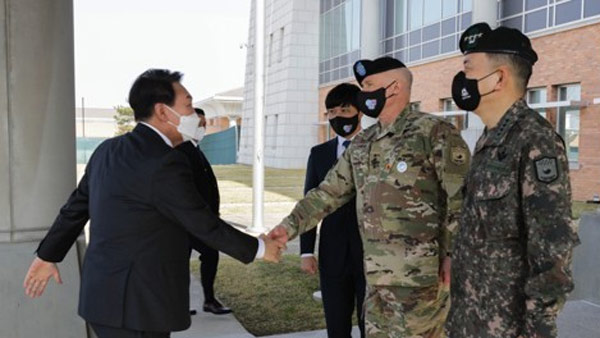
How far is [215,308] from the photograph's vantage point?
5.54 m

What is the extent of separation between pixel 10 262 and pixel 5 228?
280 mm

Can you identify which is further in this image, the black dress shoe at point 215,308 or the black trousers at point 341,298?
the black dress shoe at point 215,308

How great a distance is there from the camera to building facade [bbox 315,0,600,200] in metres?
16.1

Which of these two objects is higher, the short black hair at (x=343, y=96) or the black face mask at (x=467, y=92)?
the short black hair at (x=343, y=96)

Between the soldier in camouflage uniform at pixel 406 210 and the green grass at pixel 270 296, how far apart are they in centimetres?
239

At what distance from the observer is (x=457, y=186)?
2.67 m

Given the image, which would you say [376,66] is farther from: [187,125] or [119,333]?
[119,333]

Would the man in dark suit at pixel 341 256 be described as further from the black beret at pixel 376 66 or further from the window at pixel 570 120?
the window at pixel 570 120

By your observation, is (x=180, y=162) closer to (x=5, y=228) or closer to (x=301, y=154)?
(x=5, y=228)

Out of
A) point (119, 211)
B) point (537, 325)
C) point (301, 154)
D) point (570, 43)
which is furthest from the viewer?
point (301, 154)

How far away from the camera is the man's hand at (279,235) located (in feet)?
10.1

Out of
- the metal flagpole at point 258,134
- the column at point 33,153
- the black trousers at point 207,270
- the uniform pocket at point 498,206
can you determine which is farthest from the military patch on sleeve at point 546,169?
the metal flagpole at point 258,134

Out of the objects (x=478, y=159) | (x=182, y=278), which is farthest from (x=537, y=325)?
(x=182, y=278)

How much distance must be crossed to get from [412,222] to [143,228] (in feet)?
4.10
